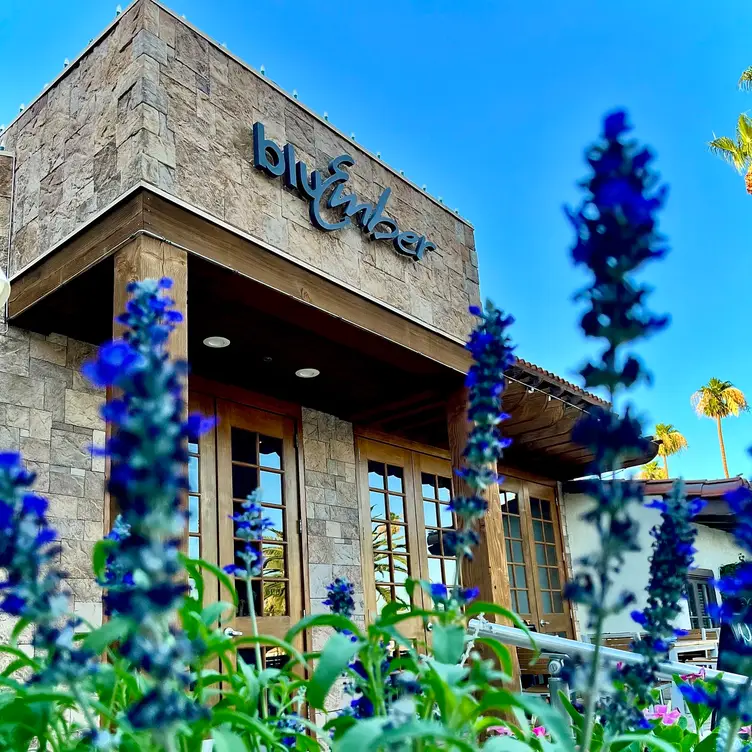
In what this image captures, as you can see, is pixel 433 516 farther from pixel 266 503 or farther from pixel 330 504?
pixel 266 503

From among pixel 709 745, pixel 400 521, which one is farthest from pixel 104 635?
pixel 400 521

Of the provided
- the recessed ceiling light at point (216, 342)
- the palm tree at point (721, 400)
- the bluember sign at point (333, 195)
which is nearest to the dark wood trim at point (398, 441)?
the bluember sign at point (333, 195)

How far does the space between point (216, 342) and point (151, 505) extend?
164 inches

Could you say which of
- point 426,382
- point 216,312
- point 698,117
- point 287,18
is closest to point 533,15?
point 287,18

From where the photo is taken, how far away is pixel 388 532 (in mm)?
6281

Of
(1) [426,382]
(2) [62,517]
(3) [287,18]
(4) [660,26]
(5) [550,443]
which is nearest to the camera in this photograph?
(2) [62,517]

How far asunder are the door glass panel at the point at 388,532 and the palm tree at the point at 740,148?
34.9 ft

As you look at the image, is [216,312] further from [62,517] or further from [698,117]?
[698,117]

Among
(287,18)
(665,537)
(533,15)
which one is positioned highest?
(533,15)

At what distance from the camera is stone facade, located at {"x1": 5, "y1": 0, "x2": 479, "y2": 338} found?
148 inches

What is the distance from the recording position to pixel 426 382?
17.8 feet

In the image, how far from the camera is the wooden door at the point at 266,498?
5.12 m

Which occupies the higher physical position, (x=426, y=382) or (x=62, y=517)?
(x=426, y=382)

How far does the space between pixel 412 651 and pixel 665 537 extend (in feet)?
1.31
